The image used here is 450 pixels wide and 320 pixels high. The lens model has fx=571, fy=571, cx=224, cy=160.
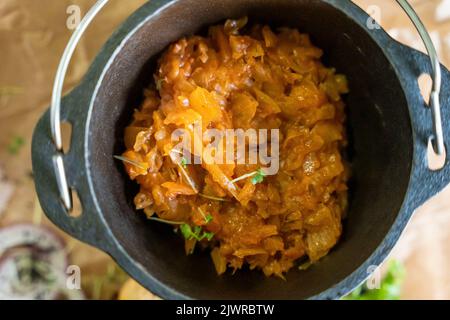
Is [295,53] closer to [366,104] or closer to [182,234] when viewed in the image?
→ [366,104]

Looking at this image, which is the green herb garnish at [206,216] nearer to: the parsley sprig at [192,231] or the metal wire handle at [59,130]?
the parsley sprig at [192,231]

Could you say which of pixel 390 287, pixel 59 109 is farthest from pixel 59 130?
pixel 390 287

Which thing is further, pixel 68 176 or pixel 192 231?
pixel 192 231

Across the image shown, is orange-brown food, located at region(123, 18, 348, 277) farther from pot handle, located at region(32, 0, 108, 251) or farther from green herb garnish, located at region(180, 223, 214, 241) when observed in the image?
pot handle, located at region(32, 0, 108, 251)

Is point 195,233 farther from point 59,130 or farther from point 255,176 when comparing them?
point 59,130

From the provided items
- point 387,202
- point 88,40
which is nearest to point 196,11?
point 88,40

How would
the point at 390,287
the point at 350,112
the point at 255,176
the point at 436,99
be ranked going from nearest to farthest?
the point at 436,99, the point at 255,176, the point at 350,112, the point at 390,287
